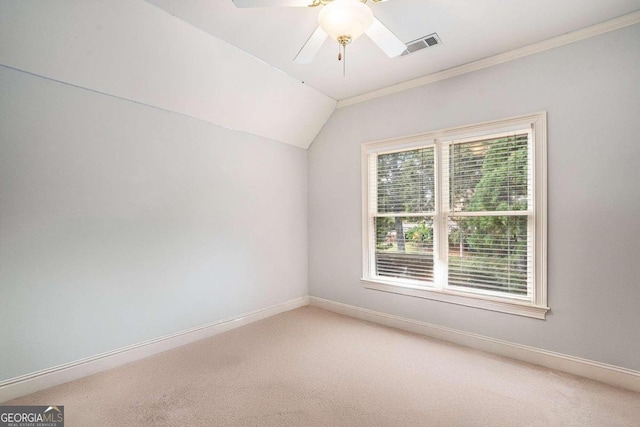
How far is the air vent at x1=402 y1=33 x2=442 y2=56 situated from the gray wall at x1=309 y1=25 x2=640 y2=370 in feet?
0.43

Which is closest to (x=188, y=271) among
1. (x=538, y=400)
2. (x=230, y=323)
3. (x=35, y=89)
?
(x=230, y=323)

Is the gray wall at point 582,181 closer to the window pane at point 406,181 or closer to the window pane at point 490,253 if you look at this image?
the window pane at point 490,253

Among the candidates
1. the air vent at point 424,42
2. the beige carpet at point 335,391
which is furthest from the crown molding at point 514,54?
the beige carpet at point 335,391

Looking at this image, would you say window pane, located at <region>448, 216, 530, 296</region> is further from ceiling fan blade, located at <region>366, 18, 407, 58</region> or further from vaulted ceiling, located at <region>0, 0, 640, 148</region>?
ceiling fan blade, located at <region>366, 18, 407, 58</region>

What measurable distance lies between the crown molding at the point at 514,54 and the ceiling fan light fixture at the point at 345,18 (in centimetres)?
180

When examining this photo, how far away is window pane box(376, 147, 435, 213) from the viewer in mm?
3270

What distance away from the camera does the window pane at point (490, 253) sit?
271cm

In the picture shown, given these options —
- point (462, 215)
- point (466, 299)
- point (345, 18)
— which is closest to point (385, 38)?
point (345, 18)

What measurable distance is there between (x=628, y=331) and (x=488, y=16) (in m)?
2.60

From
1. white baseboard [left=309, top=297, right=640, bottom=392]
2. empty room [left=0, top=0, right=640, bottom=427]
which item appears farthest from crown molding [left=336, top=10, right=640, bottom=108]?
white baseboard [left=309, top=297, right=640, bottom=392]

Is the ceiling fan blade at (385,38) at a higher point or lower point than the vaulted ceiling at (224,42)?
lower

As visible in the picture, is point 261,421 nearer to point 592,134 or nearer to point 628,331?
point 628,331

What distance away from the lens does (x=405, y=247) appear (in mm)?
3461

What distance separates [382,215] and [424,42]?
184cm
